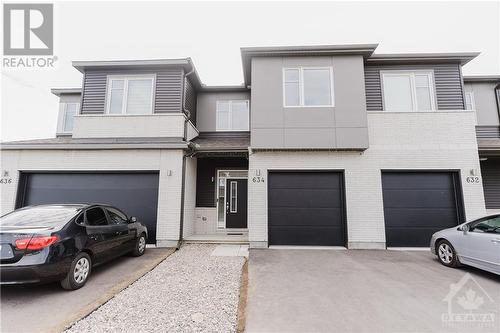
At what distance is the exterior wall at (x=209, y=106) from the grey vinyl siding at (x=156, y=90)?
2162 millimetres

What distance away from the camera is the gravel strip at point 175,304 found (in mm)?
2867

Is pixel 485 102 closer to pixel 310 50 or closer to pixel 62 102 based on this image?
pixel 310 50

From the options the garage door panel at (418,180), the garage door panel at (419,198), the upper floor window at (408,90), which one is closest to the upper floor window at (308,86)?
the upper floor window at (408,90)

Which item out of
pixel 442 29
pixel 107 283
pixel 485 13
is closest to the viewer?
pixel 107 283

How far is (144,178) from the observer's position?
7723 mm

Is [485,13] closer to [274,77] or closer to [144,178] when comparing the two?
[274,77]

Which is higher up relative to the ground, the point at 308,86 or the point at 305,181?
the point at 308,86

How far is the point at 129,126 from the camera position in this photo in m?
8.09

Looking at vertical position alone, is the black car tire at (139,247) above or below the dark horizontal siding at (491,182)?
below

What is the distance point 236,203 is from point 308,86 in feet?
17.7

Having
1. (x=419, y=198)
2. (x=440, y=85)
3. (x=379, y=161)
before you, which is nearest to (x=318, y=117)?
(x=379, y=161)

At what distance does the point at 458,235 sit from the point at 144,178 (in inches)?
352

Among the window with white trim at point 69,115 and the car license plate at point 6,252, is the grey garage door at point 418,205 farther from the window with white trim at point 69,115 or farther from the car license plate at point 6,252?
the window with white trim at point 69,115

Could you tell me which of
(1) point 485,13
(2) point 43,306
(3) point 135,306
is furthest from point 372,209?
(1) point 485,13
